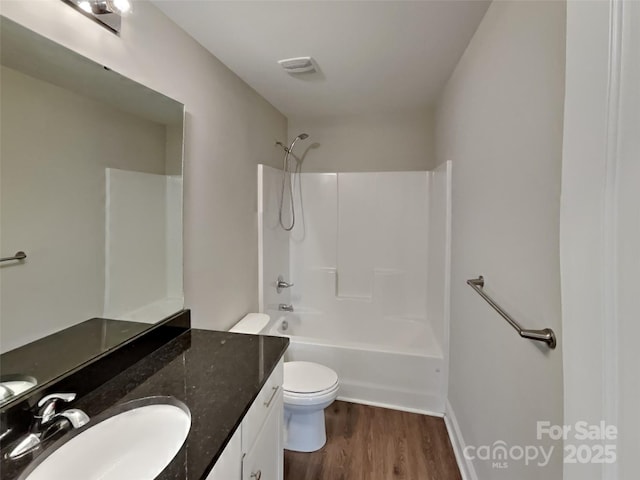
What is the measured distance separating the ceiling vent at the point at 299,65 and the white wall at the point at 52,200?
40.3 inches

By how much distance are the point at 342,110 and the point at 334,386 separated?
92.9 inches

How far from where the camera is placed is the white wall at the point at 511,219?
92 centimetres

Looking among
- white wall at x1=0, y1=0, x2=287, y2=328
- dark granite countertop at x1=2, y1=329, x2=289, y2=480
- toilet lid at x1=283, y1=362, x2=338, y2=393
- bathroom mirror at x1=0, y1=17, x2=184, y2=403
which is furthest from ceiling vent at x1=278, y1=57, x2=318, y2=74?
toilet lid at x1=283, y1=362, x2=338, y2=393

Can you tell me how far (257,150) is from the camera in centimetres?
252

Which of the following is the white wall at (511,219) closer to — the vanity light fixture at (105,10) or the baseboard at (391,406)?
the baseboard at (391,406)

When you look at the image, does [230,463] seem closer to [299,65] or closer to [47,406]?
[47,406]

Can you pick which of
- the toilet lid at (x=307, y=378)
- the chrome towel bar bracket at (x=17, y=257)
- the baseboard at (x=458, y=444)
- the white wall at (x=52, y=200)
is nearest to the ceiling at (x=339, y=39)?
the white wall at (x=52, y=200)

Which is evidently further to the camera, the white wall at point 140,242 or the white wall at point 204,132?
the white wall at point 140,242

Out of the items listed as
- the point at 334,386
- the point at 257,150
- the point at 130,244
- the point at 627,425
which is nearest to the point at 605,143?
the point at 627,425

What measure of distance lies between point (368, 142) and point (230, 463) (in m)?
2.88

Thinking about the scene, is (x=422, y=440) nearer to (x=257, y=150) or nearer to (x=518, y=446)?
(x=518, y=446)

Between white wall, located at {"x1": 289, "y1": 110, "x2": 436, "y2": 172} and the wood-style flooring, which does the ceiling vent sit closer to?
white wall, located at {"x1": 289, "y1": 110, "x2": 436, "y2": 172}

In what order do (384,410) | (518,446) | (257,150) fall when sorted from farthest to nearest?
(257,150), (384,410), (518,446)

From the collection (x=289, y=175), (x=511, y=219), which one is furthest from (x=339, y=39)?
(x=289, y=175)
